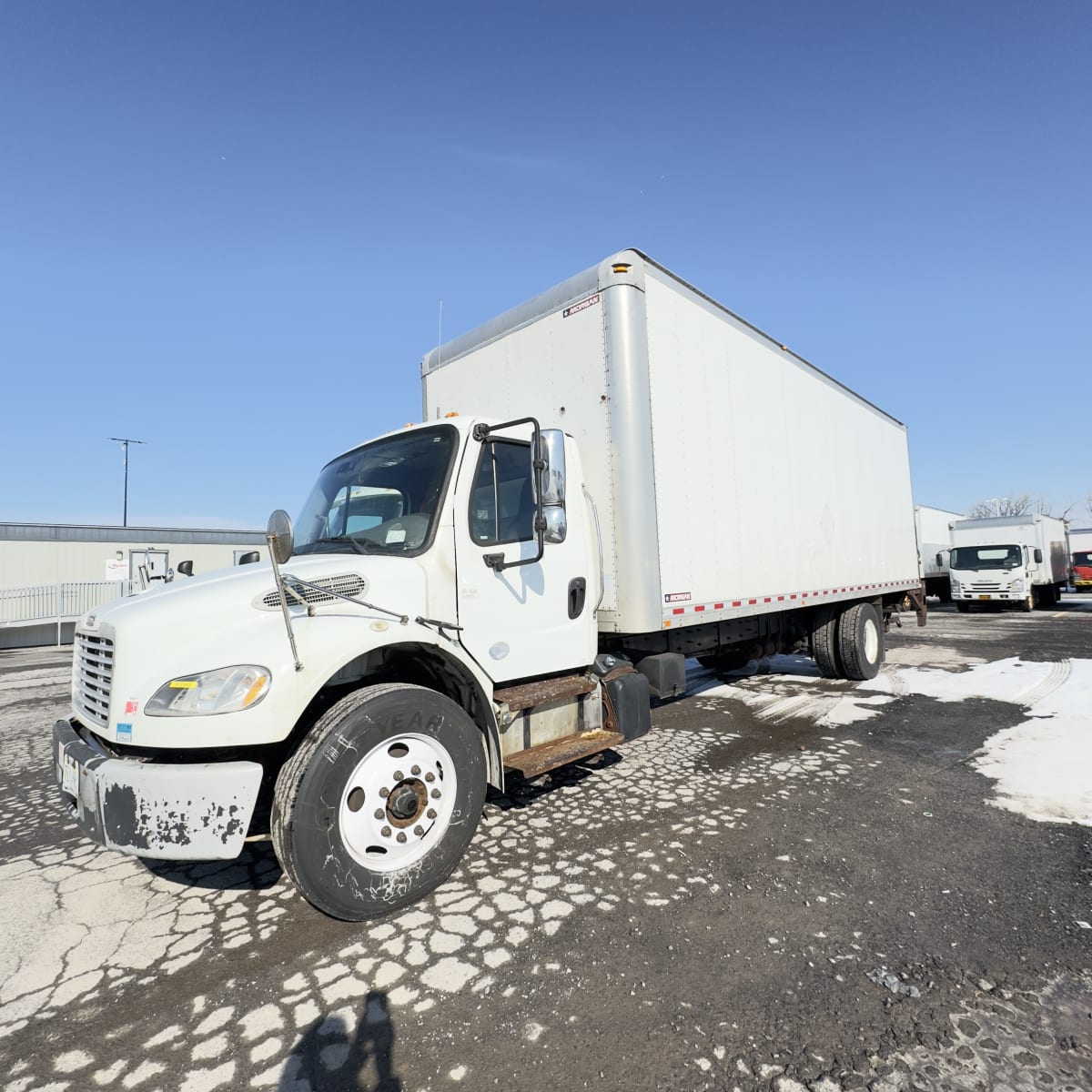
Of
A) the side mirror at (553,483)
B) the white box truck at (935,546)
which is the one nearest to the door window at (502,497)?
the side mirror at (553,483)

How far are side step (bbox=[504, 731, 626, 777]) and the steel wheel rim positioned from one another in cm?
55

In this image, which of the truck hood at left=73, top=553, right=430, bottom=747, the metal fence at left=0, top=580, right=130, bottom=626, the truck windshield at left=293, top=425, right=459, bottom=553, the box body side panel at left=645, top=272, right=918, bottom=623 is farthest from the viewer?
the metal fence at left=0, top=580, right=130, bottom=626

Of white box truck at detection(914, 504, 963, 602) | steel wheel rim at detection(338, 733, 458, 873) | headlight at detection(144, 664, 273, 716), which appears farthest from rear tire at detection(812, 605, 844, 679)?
white box truck at detection(914, 504, 963, 602)

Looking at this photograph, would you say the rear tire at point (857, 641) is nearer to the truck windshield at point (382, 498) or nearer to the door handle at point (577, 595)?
the door handle at point (577, 595)

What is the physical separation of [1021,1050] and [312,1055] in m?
2.38

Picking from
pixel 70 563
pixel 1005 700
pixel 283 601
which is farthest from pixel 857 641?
pixel 70 563

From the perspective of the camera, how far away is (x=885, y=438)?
32.3 ft

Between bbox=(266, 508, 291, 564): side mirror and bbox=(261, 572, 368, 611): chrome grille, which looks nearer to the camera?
bbox=(266, 508, 291, 564): side mirror

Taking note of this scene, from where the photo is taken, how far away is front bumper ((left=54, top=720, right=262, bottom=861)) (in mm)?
2566

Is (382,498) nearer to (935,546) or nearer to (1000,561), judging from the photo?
(1000,561)

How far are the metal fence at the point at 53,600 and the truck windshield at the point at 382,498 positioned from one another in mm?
17291

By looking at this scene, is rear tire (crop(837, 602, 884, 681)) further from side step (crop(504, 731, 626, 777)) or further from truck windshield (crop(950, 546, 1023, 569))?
truck windshield (crop(950, 546, 1023, 569))

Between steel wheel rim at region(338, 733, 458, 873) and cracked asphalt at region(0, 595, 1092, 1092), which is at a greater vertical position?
steel wheel rim at region(338, 733, 458, 873)

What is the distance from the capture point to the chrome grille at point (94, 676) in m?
2.88
